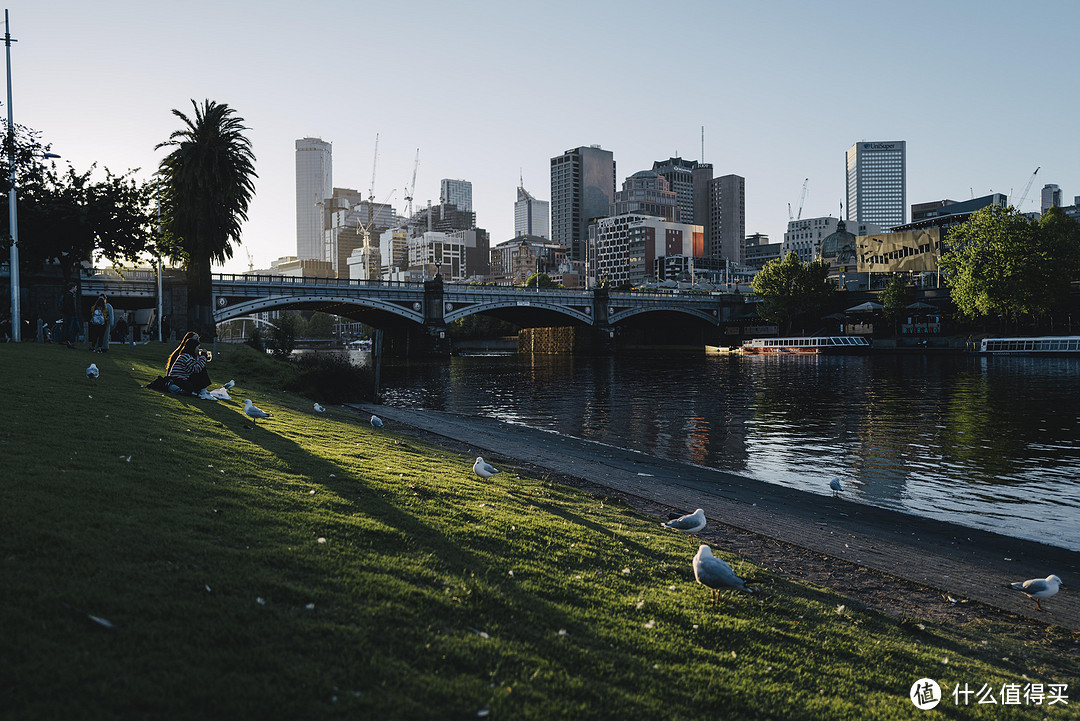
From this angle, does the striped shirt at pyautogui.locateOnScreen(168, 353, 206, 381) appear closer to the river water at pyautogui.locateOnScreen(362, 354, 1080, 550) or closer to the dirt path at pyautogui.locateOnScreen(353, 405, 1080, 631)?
the dirt path at pyautogui.locateOnScreen(353, 405, 1080, 631)

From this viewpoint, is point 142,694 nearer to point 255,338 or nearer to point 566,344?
point 255,338

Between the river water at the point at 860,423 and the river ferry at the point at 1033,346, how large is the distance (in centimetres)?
1090

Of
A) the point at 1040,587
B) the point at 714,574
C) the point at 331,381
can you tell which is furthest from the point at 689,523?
the point at 331,381

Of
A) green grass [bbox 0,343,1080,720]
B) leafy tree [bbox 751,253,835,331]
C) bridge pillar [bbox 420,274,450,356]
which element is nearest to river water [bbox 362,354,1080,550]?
green grass [bbox 0,343,1080,720]

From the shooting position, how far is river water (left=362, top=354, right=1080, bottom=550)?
16.5 meters

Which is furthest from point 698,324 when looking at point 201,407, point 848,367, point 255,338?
point 201,407

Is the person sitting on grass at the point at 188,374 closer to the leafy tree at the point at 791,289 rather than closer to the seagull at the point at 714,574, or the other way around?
the seagull at the point at 714,574

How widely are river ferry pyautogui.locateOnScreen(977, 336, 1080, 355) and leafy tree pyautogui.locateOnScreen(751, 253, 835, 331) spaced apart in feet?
110

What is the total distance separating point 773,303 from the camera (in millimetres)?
109750

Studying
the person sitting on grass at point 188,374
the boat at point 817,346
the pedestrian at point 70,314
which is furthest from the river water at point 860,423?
the boat at point 817,346

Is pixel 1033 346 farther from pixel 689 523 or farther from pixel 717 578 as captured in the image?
pixel 717 578

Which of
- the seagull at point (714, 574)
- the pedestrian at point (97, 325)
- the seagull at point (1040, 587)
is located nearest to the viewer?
the seagull at point (714, 574)

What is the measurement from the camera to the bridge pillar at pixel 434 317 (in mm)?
90750

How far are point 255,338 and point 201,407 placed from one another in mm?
56349
